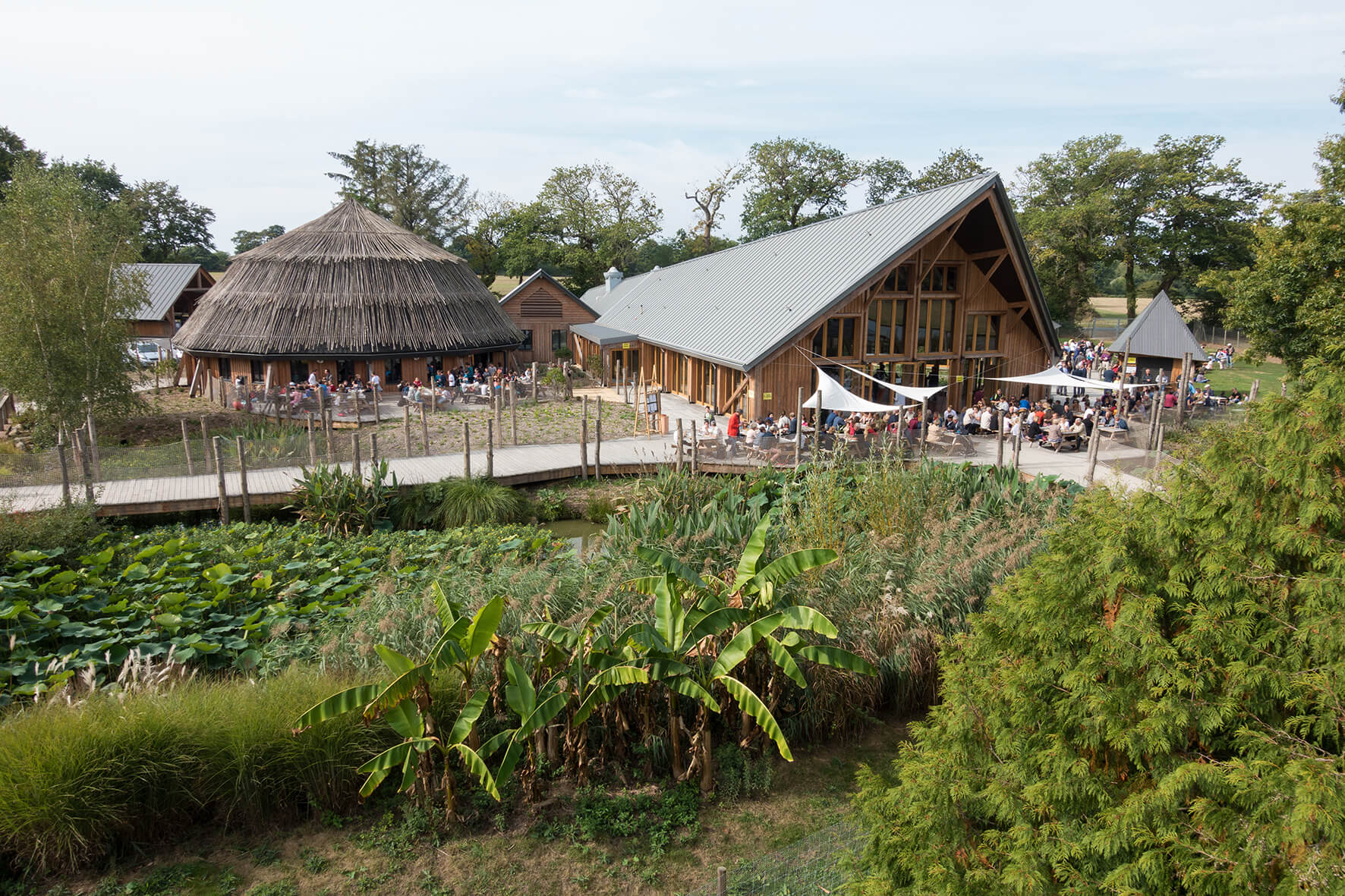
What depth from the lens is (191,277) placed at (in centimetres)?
4347

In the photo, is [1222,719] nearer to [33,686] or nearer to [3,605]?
[33,686]

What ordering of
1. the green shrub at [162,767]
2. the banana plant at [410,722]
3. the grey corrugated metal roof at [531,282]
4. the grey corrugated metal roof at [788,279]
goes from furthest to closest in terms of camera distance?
the grey corrugated metal roof at [531,282] < the grey corrugated metal roof at [788,279] < the banana plant at [410,722] < the green shrub at [162,767]

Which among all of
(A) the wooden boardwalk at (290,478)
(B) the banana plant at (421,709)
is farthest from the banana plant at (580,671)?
(A) the wooden boardwalk at (290,478)

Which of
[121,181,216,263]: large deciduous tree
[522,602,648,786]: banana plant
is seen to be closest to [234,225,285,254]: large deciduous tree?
[121,181,216,263]: large deciduous tree

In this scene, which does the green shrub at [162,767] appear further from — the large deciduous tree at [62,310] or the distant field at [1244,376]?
the distant field at [1244,376]

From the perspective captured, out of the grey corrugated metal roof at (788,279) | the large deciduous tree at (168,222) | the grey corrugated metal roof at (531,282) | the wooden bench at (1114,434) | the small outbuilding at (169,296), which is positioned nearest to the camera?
the wooden bench at (1114,434)

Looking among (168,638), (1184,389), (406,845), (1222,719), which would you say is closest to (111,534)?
(168,638)

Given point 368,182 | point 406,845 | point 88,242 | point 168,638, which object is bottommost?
point 406,845

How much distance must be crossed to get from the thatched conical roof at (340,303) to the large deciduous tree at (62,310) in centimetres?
656

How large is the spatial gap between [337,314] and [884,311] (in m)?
18.7

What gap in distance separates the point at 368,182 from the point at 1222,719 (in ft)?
225

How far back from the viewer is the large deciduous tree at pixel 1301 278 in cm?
2073

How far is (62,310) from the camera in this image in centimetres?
1797

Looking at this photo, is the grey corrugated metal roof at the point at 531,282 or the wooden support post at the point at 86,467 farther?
the grey corrugated metal roof at the point at 531,282
